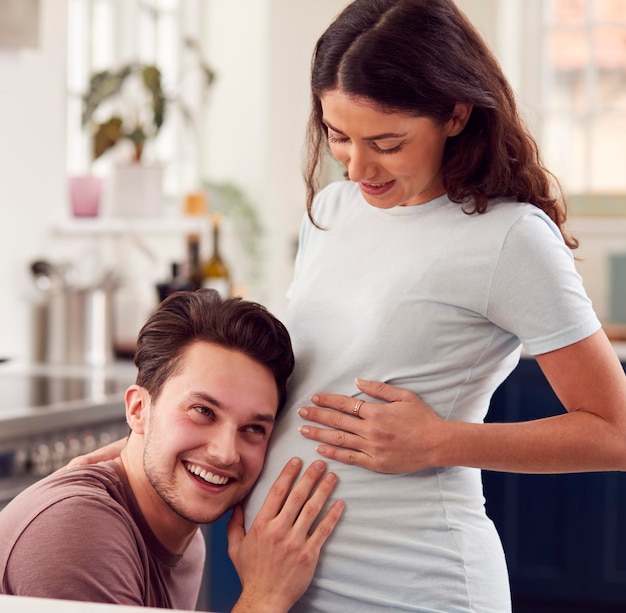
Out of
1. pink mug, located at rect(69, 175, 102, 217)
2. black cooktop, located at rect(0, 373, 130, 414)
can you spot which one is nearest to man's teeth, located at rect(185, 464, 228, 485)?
black cooktop, located at rect(0, 373, 130, 414)

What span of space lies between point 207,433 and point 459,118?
51cm

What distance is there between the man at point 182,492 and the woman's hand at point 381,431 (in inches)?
1.9

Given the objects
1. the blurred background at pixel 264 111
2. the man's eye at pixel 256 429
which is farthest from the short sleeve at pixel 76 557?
the blurred background at pixel 264 111

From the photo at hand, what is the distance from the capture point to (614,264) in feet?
15.3

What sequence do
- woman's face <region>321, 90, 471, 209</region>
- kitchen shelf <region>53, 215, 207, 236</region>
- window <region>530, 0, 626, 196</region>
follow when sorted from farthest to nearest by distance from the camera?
window <region>530, 0, 626, 196</region>
kitchen shelf <region>53, 215, 207, 236</region>
woman's face <region>321, 90, 471, 209</region>

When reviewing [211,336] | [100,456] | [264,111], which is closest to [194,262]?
[264,111]

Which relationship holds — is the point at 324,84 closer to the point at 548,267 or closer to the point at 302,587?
the point at 548,267

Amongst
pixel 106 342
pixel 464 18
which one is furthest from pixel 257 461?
pixel 106 342

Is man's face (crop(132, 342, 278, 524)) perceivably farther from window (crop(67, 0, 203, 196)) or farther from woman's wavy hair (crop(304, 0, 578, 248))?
window (crop(67, 0, 203, 196))

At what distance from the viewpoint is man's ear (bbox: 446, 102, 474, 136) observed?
49.8 inches

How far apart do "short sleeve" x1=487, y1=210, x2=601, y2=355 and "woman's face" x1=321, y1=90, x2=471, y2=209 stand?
141mm

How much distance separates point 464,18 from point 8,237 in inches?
87.3

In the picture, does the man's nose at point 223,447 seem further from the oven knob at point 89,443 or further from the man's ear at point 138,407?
the oven knob at point 89,443

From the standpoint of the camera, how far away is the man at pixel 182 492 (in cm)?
116
